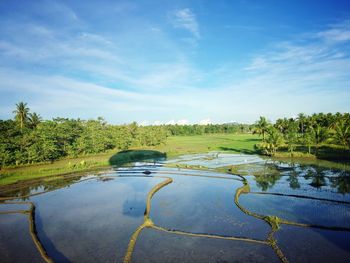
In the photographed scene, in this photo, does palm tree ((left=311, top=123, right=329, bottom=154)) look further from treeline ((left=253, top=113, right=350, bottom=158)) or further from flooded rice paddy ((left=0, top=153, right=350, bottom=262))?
flooded rice paddy ((left=0, top=153, right=350, bottom=262))

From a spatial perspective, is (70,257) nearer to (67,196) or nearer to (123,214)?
(123,214)

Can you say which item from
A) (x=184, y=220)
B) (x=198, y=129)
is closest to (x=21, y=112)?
(x=184, y=220)

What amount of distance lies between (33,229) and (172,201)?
491 inches

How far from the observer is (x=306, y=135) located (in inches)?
1890

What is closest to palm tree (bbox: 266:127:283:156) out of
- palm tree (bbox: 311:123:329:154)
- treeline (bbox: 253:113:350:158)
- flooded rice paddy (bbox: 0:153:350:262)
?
treeline (bbox: 253:113:350:158)

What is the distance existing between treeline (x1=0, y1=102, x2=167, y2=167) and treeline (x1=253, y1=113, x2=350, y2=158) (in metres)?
38.3

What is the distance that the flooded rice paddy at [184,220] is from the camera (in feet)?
47.3

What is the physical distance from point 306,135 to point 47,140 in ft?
169

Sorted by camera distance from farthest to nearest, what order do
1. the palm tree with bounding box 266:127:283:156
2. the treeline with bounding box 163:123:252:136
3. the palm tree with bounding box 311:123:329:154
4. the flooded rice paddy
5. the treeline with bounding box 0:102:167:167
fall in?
the treeline with bounding box 163:123:252:136, the palm tree with bounding box 266:127:283:156, the palm tree with bounding box 311:123:329:154, the treeline with bounding box 0:102:167:167, the flooded rice paddy

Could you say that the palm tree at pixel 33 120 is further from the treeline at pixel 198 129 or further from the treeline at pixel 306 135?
the treeline at pixel 198 129

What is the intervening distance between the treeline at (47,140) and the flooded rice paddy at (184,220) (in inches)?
503

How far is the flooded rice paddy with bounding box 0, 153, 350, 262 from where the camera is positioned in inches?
567

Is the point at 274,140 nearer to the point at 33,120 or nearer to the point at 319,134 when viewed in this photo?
the point at 319,134

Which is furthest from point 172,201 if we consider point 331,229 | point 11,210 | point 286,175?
point 286,175
